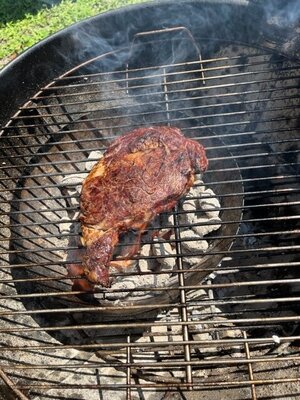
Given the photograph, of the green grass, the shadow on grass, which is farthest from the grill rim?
the shadow on grass

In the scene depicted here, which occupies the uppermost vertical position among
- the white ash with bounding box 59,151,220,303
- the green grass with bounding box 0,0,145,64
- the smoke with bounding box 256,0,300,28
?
the green grass with bounding box 0,0,145,64

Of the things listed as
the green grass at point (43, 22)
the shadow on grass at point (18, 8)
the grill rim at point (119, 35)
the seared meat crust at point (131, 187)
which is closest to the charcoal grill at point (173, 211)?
the grill rim at point (119, 35)

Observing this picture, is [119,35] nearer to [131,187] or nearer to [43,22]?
[131,187]

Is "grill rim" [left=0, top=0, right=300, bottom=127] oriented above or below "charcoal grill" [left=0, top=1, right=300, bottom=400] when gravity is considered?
above

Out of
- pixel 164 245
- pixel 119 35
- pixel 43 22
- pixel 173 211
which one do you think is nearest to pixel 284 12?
pixel 119 35

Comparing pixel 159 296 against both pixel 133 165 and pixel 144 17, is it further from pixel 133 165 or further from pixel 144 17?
pixel 144 17

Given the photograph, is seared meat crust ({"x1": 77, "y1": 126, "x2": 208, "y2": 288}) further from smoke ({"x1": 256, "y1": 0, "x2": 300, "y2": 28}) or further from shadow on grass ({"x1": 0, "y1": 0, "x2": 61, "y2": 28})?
shadow on grass ({"x1": 0, "y1": 0, "x2": 61, "y2": 28})
